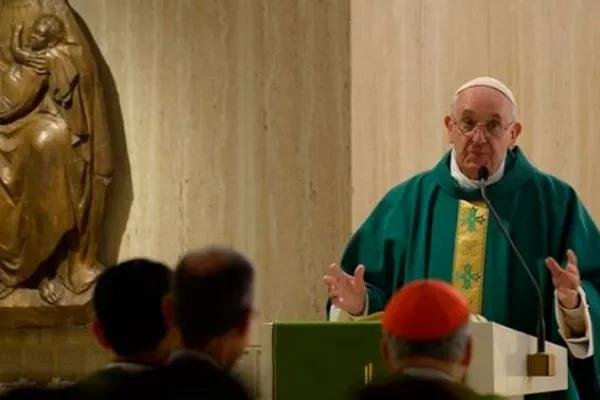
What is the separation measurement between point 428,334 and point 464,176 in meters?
2.61

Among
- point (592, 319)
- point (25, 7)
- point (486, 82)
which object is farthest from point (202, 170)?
point (592, 319)

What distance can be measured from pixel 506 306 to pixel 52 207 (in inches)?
132

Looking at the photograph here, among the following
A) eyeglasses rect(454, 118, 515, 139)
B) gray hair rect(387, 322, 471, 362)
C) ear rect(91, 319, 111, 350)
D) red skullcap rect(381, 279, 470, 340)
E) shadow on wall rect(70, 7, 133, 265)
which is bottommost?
shadow on wall rect(70, 7, 133, 265)

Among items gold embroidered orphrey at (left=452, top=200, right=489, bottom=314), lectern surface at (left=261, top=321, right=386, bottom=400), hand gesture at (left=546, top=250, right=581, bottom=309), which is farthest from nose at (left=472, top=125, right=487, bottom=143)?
lectern surface at (left=261, top=321, right=386, bottom=400)

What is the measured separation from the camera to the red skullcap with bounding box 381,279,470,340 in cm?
260

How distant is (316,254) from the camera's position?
7004mm

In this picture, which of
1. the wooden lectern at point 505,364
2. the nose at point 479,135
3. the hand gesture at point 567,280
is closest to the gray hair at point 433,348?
the wooden lectern at point 505,364

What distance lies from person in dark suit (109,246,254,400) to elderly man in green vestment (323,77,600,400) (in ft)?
6.45

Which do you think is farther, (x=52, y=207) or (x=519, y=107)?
(x=52, y=207)

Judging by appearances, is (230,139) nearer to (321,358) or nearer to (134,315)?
(321,358)

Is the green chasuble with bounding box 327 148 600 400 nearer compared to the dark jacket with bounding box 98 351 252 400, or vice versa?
the dark jacket with bounding box 98 351 252 400

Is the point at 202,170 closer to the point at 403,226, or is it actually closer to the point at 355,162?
the point at 355,162

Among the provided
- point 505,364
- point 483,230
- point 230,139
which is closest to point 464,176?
point 483,230

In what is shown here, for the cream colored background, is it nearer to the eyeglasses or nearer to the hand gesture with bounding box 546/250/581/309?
the eyeglasses
